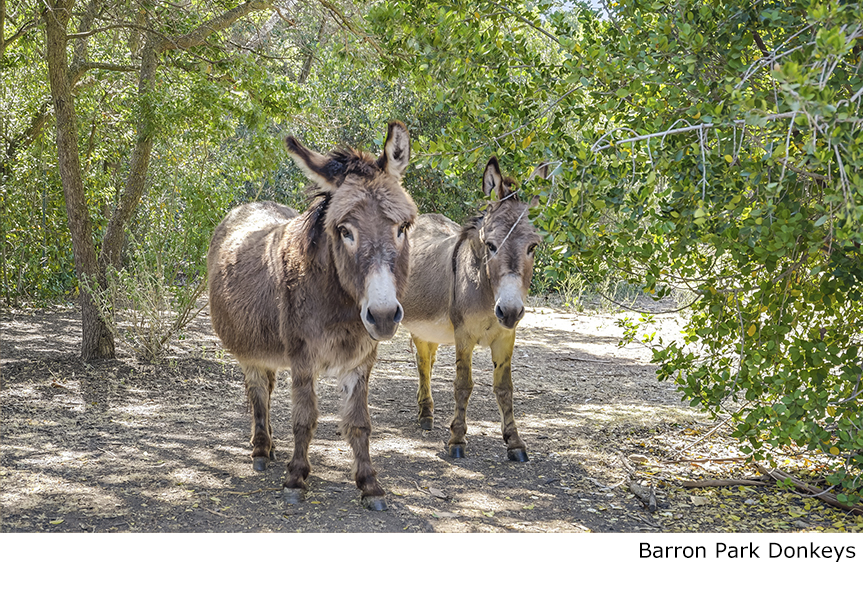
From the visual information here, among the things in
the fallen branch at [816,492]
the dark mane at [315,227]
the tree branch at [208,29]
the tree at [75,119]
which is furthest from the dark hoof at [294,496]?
the tree branch at [208,29]

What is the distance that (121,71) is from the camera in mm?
7863

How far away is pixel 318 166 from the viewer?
395cm

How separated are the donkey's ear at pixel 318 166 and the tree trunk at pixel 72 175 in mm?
4041

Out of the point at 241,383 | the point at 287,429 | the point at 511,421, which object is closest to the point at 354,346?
the point at 511,421

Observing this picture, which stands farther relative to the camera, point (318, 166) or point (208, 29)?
point (208, 29)

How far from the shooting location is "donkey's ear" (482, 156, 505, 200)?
4.80 m

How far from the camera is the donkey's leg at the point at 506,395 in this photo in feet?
16.8

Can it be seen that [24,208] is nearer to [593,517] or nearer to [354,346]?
[354,346]

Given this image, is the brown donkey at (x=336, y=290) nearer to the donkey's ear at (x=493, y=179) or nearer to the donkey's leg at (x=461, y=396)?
the donkey's ear at (x=493, y=179)

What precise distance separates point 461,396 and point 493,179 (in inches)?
65.8

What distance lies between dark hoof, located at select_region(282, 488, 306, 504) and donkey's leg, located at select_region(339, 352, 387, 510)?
0.33 meters

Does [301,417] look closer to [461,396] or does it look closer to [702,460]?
[461,396]

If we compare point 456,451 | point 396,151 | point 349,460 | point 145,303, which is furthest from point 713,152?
point 145,303

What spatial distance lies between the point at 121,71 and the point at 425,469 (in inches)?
238
